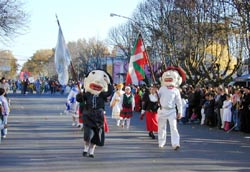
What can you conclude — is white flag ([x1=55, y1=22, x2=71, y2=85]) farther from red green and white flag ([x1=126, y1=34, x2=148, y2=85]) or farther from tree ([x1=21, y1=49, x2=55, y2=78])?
tree ([x1=21, y1=49, x2=55, y2=78])

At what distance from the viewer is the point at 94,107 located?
39.3ft

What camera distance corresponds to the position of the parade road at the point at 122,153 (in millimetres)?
10188

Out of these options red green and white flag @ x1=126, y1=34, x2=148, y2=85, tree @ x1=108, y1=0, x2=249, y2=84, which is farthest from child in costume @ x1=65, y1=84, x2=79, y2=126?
tree @ x1=108, y1=0, x2=249, y2=84

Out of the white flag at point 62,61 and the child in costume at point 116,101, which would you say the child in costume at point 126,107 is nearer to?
the child in costume at point 116,101

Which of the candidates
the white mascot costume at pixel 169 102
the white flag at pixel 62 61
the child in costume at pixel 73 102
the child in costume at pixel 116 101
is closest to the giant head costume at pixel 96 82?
the white flag at pixel 62 61

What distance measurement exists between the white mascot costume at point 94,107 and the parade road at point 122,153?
0.35 m

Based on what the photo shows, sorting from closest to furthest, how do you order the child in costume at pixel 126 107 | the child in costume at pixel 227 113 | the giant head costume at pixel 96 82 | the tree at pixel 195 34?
the giant head costume at pixel 96 82
the child in costume at pixel 227 113
the child in costume at pixel 126 107
the tree at pixel 195 34

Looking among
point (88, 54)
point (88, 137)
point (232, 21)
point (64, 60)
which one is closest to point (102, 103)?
point (88, 137)

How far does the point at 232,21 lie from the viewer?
89.5ft

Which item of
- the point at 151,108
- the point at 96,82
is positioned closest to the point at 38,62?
the point at 151,108

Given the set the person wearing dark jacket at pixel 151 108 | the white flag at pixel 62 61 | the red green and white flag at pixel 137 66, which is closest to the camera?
the white flag at pixel 62 61

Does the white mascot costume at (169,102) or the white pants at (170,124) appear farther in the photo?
the white mascot costume at (169,102)

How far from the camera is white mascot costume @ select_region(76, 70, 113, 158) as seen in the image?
11.6 m

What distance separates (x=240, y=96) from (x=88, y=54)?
71867 mm
